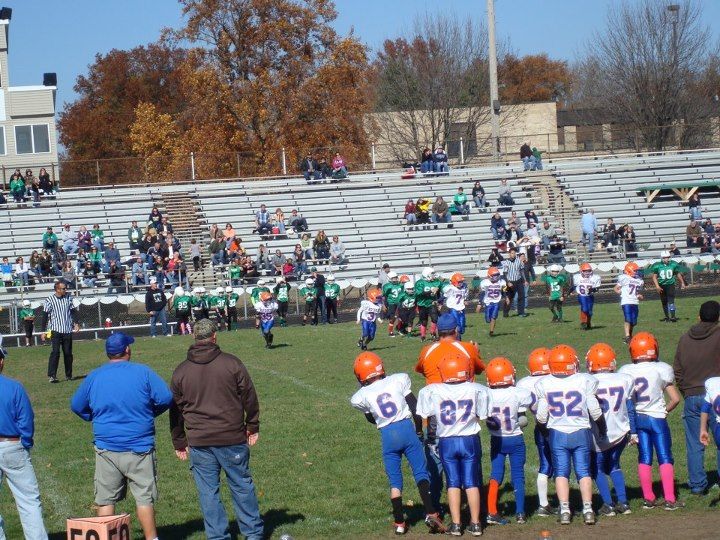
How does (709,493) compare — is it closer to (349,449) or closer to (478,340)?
(349,449)

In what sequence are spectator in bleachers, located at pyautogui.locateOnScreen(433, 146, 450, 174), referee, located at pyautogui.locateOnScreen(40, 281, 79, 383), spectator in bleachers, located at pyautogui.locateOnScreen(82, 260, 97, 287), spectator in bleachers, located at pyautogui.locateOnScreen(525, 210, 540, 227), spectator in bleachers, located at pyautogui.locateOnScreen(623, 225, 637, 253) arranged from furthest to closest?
spectator in bleachers, located at pyautogui.locateOnScreen(433, 146, 450, 174) → spectator in bleachers, located at pyautogui.locateOnScreen(525, 210, 540, 227) → spectator in bleachers, located at pyautogui.locateOnScreen(623, 225, 637, 253) → spectator in bleachers, located at pyautogui.locateOnScreen(82, 260, 97, 287) → referee, located at pyautogui.locateOnScreen(40, 281, 79, 383)

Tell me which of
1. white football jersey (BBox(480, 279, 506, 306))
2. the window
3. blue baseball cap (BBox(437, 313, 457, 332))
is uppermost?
the window

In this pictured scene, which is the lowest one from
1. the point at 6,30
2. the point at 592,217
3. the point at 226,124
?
the point at 592,217

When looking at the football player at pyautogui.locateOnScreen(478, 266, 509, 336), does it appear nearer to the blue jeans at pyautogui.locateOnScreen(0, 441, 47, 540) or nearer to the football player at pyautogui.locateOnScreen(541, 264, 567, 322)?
the football player at pyautogui.locateOnScreen(541, 264, 567, 322)

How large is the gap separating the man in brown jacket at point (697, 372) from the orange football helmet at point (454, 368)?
2059mm

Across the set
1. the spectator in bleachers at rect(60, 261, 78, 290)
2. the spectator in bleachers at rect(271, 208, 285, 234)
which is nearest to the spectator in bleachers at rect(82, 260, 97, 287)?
the spectator in bleachers at rect(60, 261, 78, 290)

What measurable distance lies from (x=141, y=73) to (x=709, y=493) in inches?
2207

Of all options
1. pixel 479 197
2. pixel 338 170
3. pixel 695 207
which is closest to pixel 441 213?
pixel 479 197

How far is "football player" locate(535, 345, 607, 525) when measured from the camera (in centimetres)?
808

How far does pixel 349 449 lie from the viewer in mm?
11164

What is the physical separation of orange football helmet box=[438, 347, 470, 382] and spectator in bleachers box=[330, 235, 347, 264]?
73.3 feet

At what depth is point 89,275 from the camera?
2858cm

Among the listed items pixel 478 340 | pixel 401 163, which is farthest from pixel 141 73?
pixel 478 340

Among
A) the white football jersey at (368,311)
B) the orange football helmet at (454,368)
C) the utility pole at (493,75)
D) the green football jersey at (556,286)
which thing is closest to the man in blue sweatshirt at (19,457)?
the orange football helmet at (454,368)
